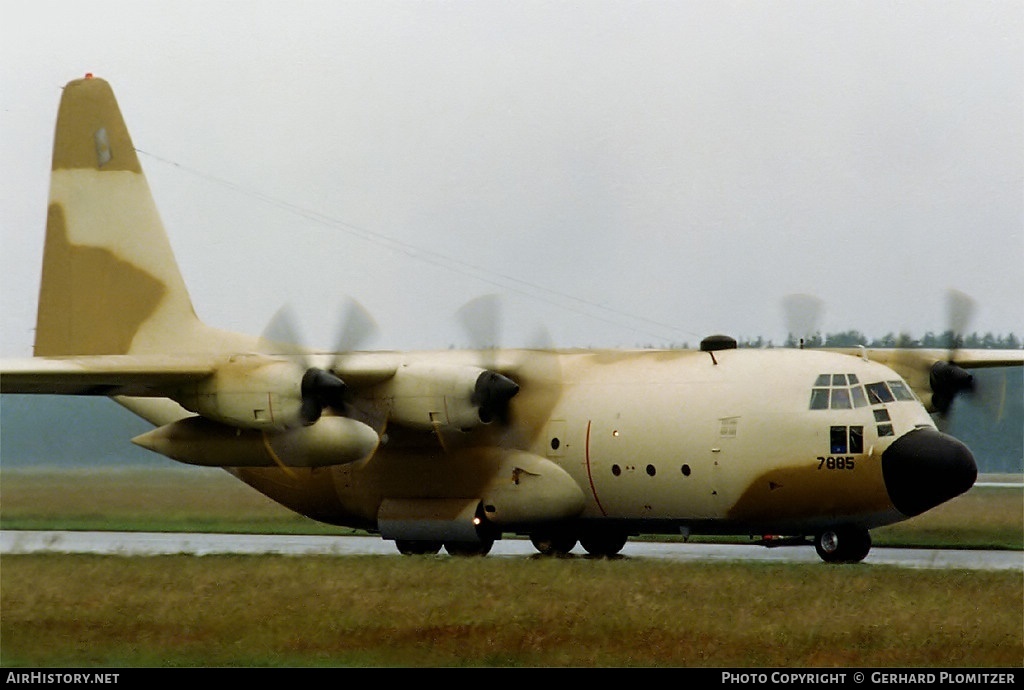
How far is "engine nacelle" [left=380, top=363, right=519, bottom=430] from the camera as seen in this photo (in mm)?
22438

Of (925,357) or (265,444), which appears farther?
(925,357)

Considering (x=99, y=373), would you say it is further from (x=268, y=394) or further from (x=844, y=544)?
(x=844, y=544)

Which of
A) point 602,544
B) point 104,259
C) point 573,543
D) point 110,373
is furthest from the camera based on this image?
point 104,259

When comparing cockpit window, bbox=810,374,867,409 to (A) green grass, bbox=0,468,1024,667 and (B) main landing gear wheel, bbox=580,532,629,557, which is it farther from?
(B) main landing gear wheel, bbox=580,532,629,557

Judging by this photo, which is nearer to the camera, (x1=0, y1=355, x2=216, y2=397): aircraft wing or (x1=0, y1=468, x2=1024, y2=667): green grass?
(x1=0, y1=468, x2=1024, y2=667): green grass

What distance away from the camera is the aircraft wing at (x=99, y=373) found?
20797mm

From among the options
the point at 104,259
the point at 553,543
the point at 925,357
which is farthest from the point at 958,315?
the point at 104,259

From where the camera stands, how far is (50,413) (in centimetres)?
4725

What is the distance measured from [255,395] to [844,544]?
A: 29.6ft

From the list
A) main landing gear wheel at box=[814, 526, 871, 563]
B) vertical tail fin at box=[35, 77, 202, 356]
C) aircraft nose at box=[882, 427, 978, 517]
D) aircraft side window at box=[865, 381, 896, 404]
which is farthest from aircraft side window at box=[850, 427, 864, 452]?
vertical tail fin at box=[35, 77, 202, 356]

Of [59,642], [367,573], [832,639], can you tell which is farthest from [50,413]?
[832,639]

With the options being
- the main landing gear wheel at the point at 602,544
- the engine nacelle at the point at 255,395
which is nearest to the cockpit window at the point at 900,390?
the main landing gear wheel at the point at 602,544

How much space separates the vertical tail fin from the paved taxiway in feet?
12.1

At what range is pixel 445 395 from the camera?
22562 millimetres
